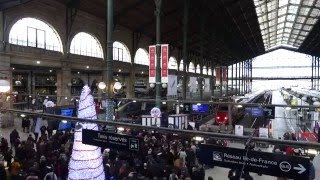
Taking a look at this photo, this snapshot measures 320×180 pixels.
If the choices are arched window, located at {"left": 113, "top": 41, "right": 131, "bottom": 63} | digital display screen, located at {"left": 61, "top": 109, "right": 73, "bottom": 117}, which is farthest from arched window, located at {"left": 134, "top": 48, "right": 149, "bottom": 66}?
digital display screen, located at {"left": 61, "top": 109, "right": 73, "bottom": 117}

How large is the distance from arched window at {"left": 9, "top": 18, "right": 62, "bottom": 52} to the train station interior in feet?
0.24

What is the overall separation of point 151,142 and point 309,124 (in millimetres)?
14882

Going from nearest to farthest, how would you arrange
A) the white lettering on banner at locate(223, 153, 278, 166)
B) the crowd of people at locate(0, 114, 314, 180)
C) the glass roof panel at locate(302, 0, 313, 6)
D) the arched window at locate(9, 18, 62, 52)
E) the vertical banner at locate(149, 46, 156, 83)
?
the white lettering on banner at locate(223, 153, 278, 166) < the crowd of people at locate(0, 114, 314, 180) < the vertical banner at locate(149, 46, 156, 83) < the arched window at locate(9, 18, 62, 52) < the glass roof panel at locate(302, 0, 313, 6)

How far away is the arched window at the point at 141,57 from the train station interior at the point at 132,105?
156 millimetres

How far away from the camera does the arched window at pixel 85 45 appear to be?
28227 millimetres

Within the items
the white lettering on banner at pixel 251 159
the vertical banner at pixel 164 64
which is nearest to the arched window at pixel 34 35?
the vertical banner at pixel 164 64

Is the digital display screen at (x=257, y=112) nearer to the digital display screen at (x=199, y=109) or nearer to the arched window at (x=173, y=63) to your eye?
the digital display screen at (x=199, y=109)

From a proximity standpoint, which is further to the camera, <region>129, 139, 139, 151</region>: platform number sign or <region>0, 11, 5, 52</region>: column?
<region>0, 11, 5, 52</region>: column

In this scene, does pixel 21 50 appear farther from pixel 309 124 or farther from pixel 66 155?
pixel 309 124

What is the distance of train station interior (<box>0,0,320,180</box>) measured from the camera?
17.4 ft

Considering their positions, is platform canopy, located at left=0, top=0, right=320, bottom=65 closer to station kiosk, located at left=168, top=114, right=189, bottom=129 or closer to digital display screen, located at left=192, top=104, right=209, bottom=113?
digital display screen, located at left=192, top=104, right=209, bottom=113

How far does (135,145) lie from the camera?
5180mm

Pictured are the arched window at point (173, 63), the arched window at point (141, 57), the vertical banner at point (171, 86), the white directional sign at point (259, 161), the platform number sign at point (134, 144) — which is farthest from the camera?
the arched window at point (173, 63)

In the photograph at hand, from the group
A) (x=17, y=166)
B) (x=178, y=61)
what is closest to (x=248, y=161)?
(x=17, y=166)
